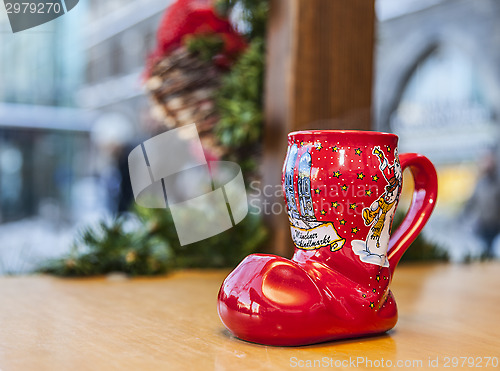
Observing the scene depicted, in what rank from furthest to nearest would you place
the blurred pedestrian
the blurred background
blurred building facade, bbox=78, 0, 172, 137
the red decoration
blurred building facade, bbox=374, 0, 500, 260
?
blurred building facade, bbox=78, 0, 172, 137, blurred building facade, bbox=374, 0, 500, 260, the blurred pedestrian, the blurred background, the red decoration

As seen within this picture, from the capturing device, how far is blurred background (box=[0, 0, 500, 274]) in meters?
2.70

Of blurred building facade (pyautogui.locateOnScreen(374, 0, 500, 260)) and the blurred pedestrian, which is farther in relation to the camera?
blurred building facade (pyautogui.locateOnScreen(374, 0, 500, 260))

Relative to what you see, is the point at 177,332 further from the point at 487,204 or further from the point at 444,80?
the point at 444,80

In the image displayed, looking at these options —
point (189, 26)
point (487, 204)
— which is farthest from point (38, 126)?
point (487, 204)

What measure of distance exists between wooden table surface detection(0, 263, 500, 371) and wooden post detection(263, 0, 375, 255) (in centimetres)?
21

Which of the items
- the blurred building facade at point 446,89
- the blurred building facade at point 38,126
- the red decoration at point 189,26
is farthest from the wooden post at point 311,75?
the blurred building facade at point 446,89

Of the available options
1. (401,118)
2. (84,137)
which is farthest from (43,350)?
Result: (401,118)

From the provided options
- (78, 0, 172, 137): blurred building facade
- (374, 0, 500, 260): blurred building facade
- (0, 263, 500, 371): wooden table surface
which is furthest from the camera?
(78, 0, 172, 137): blurred building facade

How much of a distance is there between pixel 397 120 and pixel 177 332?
4713mm

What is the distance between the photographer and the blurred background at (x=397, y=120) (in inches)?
106

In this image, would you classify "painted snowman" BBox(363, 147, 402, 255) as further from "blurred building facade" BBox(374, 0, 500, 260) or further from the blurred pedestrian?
"blurred building facade" BBox(374, 0, 500, 260)

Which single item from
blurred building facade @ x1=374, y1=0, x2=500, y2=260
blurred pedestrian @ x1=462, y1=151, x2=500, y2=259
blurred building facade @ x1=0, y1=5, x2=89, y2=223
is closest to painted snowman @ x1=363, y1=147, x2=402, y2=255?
blurred building facade @ x1=0, y1=5, x2=89, y2=223

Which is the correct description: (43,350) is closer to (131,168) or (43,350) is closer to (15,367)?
(15,367)

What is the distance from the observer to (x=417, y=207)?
1.48 ft
